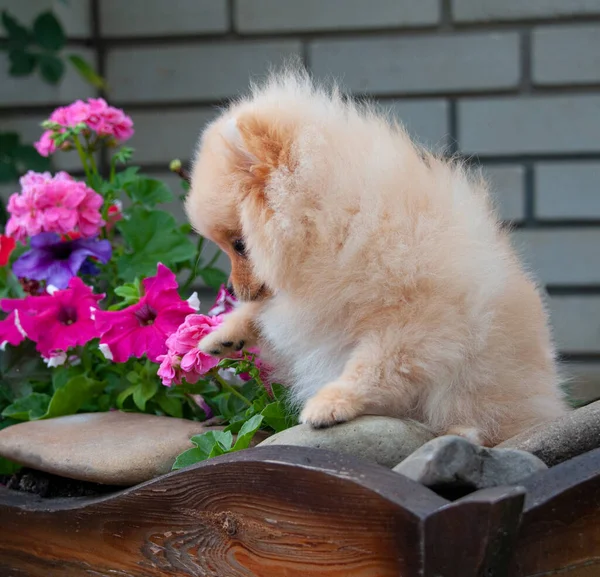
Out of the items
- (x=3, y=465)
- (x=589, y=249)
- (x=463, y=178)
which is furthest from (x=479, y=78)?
(x=3, y=465)

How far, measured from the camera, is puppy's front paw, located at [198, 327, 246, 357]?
1705 millimetres

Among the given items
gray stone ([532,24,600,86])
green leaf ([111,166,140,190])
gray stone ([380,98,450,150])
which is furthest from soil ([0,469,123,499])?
gray stone ([532,24,600,86])

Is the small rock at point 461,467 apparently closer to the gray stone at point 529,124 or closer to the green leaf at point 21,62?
the gray stone at point 529,124

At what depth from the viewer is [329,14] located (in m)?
3.14

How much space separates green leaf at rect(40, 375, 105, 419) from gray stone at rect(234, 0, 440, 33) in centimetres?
173

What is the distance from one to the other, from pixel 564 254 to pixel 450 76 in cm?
80

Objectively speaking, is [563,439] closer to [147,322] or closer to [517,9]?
[147,322]

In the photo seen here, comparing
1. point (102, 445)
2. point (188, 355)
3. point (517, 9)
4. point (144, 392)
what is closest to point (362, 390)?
point (188, 355)

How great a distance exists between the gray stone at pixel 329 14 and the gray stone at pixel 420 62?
6 cm

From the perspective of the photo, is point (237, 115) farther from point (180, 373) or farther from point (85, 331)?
point (85, 331)

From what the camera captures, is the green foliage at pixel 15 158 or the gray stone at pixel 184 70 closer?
the green foliage at pixel 15 158

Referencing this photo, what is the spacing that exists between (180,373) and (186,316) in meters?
0.15

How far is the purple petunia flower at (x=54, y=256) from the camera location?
2.15 meters

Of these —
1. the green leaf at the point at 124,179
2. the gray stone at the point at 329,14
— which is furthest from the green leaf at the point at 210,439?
the gray stone at the point at 329,14
